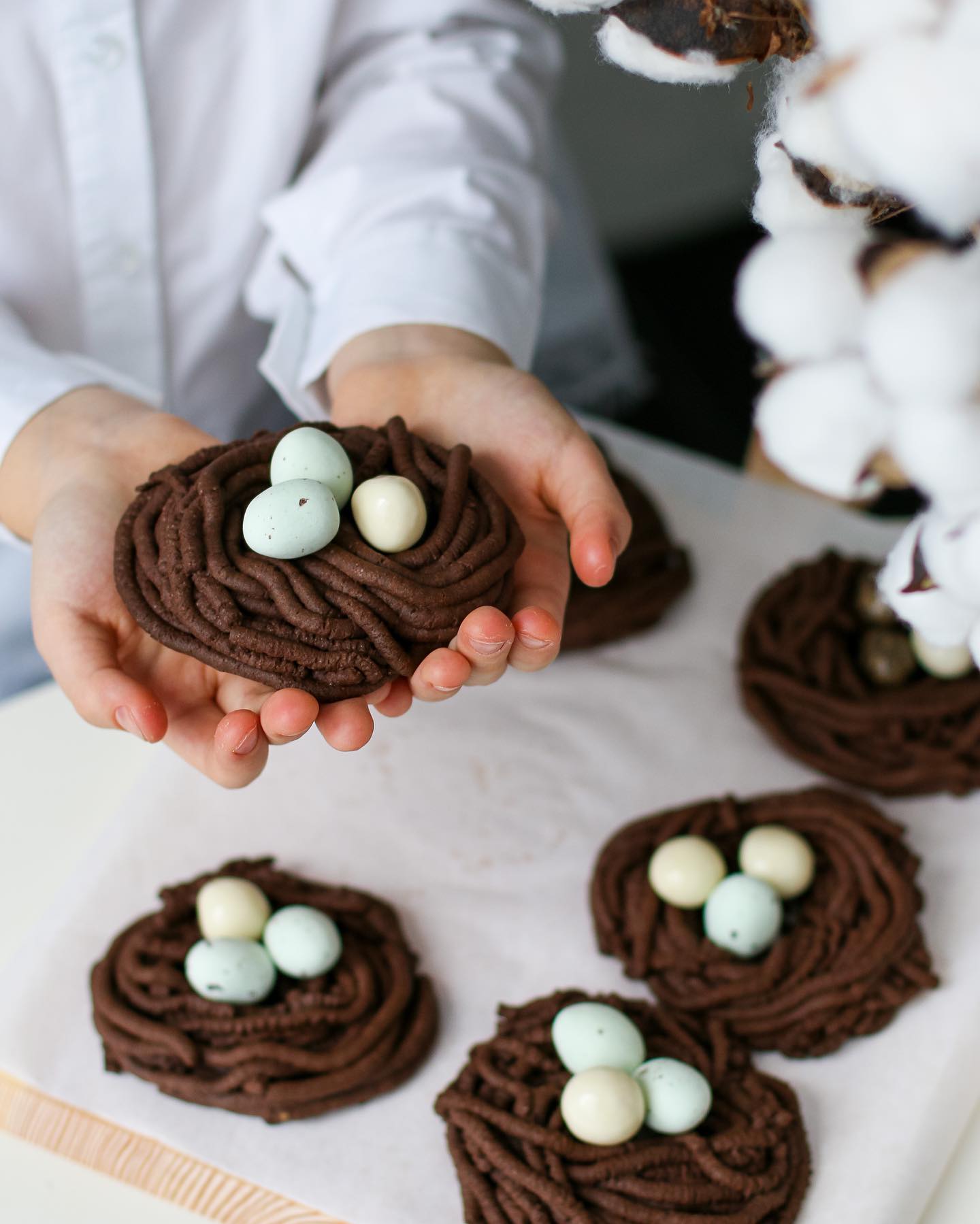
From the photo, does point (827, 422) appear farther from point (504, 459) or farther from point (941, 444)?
point (504, 459)

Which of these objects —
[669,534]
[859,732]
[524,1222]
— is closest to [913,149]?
[524,1222]

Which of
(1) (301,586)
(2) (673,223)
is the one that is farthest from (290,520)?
(2) (673,223)

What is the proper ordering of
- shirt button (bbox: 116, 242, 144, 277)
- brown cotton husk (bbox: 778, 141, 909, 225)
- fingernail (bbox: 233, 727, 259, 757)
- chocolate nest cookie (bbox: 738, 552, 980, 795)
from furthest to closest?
shirt button (bbox: 116, 242, 144, 277)
chocolate nest cookie (bbox: 738, 552, 980, 795)
fingernail (bbox: 233, 727, 259, 757)
brown cotton husk (bbox: 778, 141, 909, 225)

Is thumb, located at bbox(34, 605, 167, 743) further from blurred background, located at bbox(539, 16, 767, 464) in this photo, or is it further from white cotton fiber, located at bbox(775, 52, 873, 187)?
blurred background, located at bbox(539, 16, 767, 464)

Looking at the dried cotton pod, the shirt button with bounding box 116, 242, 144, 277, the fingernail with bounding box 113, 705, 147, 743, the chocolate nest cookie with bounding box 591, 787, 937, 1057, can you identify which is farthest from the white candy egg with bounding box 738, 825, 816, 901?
the shirt button with bounding box 116, 242, 144, 277

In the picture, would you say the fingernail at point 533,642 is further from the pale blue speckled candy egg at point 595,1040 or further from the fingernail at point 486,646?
the pale blue speckled candy egg at point 595,1040

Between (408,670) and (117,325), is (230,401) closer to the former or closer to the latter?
(117,325)
